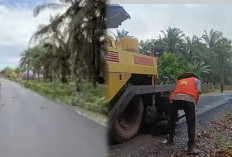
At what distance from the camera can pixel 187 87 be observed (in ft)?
3.39

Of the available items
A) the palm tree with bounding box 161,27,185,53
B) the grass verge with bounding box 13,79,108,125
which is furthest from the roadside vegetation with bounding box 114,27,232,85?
the grass verge with bounding box 13,79,108,125

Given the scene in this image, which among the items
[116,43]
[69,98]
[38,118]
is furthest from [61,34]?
[116,43]

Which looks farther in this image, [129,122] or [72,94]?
[72,94]

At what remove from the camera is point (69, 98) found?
26.7 feet

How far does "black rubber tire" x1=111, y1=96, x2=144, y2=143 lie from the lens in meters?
1.04

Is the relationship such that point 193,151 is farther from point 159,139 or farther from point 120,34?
point 120,34

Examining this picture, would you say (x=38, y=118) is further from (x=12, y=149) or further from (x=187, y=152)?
(x=187, y=152)

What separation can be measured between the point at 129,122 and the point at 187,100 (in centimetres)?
21

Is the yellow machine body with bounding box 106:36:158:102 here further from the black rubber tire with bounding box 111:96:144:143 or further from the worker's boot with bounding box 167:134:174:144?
the worker's boot with bounding box 167:134:174:144

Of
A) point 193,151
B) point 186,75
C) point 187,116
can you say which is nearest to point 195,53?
point 186,75

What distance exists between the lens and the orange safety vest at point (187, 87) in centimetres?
103

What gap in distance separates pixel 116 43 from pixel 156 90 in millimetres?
216

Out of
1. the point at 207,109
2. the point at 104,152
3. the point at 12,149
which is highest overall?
the point at 207,109

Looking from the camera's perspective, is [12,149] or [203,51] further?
[12,149]
